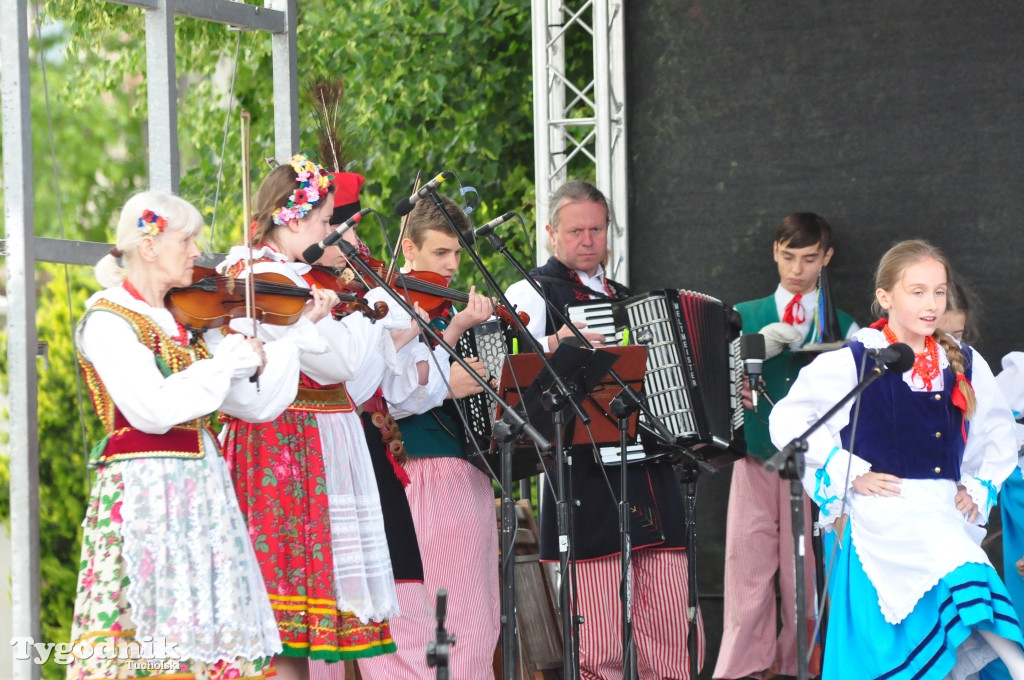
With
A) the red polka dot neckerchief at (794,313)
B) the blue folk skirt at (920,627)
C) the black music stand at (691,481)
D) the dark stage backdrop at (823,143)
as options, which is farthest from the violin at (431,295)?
the dark stage backdrop at (823,143)

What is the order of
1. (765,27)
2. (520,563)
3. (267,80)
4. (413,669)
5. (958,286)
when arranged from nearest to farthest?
(413,669), (958,286), (520,563), (765,27), (267,80)

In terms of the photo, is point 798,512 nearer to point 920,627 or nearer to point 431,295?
point 920,627

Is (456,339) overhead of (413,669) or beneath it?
overhead

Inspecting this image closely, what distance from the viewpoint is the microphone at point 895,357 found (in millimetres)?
3393

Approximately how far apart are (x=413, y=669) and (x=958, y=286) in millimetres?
2608

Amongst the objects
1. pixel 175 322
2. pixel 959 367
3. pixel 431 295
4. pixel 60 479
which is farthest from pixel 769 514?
pixel 60 479

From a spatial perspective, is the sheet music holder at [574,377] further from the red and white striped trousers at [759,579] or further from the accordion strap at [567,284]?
the red and white striped trousers at [759,579]

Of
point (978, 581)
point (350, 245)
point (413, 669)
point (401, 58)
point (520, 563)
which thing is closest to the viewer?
point (350, 245)

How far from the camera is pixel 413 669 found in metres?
4.20

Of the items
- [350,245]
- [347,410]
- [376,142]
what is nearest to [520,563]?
[347,410]

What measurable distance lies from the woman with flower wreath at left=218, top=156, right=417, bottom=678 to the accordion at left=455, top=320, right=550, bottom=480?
0.62 meters

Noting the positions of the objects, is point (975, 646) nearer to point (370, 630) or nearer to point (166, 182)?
point (370, 630)

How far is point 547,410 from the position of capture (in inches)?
146

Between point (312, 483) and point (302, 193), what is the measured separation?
33.7 inches
